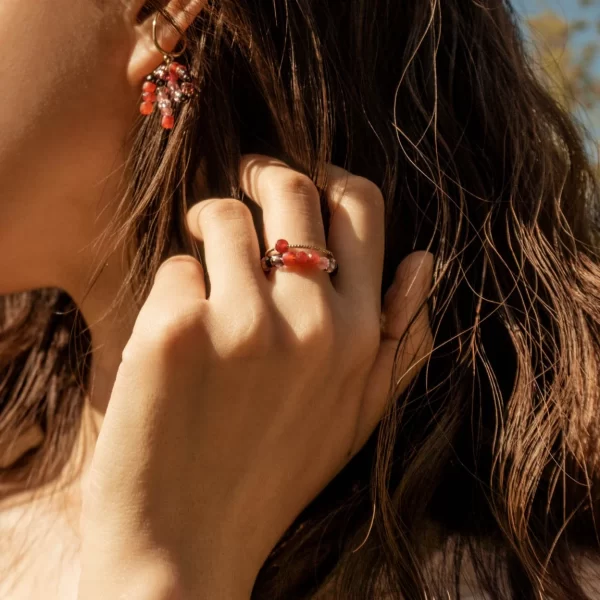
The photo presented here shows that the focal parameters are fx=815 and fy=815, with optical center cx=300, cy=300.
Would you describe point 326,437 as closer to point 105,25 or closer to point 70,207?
point 70,207

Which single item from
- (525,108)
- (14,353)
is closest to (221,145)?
(525,108)

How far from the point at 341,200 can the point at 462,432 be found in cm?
42

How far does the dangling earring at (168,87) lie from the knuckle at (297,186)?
0.20m

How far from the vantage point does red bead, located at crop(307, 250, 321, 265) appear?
1103 millimetres

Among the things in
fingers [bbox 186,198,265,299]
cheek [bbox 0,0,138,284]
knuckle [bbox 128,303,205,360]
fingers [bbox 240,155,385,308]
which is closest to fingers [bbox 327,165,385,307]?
fingers [bbox 240,155,385,308]

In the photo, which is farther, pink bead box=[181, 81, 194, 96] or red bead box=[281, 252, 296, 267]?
pink bead box=[181, 81, 194, 96]

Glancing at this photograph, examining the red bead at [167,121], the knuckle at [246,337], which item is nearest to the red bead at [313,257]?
the knuckle at [246,337]

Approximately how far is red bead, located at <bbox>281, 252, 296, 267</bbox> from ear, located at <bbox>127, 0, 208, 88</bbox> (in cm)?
37

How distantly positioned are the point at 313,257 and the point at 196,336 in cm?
20

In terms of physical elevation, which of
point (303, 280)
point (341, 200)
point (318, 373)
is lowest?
point (318, 373)

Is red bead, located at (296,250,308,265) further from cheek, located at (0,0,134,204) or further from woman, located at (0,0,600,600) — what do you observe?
cheek, located at (0,0,134,204)

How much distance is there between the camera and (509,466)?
1229 millimetres

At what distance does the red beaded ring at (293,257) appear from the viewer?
3.60 feet

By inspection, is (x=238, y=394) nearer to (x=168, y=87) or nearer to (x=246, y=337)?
(x=246, y=337)
